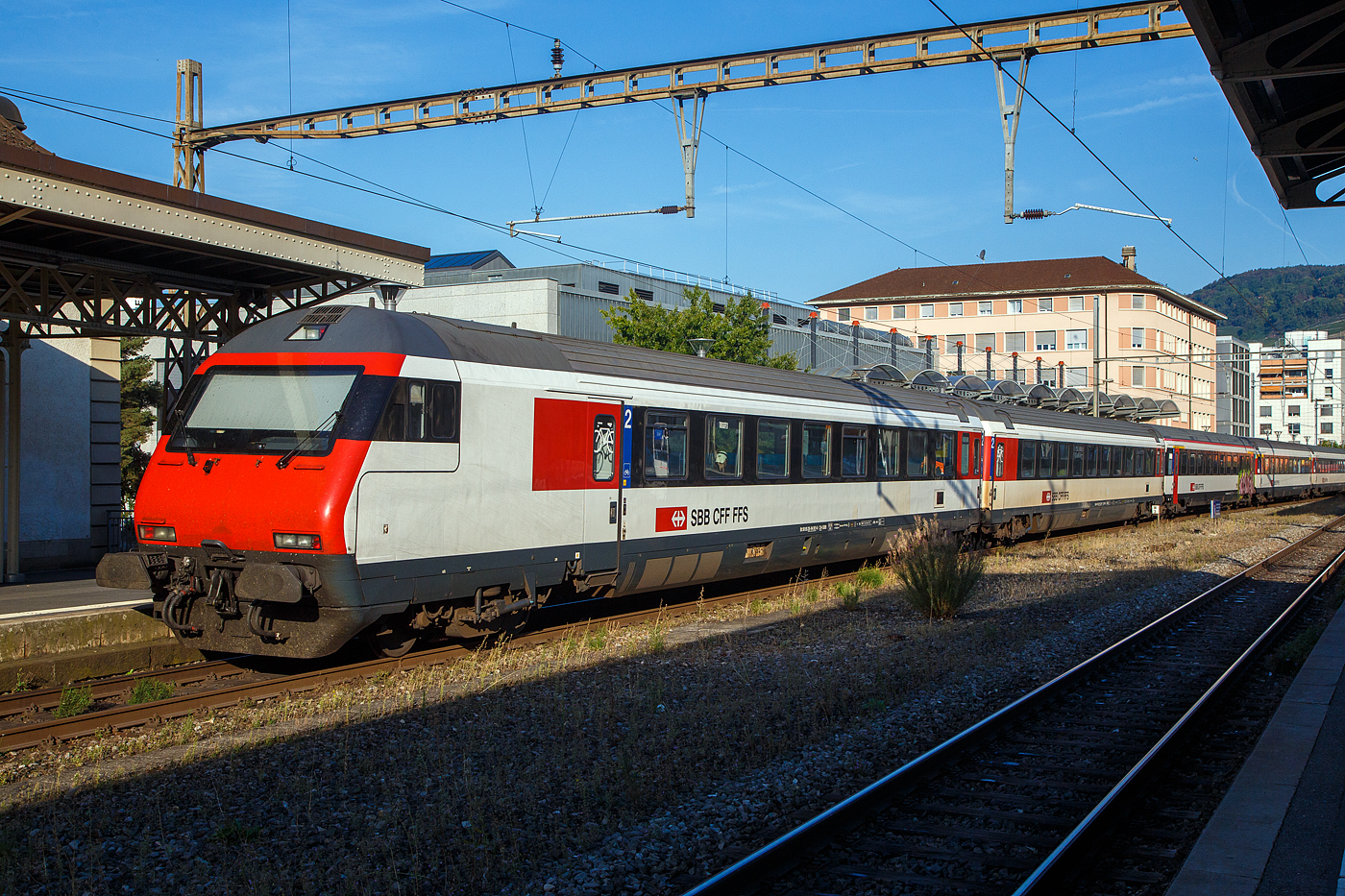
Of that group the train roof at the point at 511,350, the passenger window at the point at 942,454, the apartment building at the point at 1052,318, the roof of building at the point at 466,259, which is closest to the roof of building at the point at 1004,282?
the apartment building at the point at 1052,318

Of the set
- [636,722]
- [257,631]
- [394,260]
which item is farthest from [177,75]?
[636,722]

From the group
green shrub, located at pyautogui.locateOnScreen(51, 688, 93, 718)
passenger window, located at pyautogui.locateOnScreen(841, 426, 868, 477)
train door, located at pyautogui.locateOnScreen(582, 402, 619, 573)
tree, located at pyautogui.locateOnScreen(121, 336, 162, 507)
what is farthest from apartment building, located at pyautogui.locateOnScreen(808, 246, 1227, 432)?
green shrub, located at pyautogui.locateOnScreen(51, 688, 93, 718)

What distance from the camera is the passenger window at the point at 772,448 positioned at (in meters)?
14.3

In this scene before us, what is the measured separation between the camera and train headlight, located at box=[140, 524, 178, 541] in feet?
30.7

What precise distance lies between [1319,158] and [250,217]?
11502 mm

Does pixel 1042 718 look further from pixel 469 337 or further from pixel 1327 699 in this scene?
pixel 469 337

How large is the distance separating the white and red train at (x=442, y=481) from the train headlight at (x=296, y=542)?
0.02 metres

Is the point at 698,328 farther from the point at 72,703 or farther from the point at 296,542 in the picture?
the point at 72,703

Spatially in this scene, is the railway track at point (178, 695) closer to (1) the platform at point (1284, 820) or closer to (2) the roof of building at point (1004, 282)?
(1) the platform at point (1284, 820)

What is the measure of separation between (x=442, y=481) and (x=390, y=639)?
1737mm

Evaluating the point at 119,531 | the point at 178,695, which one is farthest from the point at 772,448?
the point at 119,531

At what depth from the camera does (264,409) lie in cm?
946

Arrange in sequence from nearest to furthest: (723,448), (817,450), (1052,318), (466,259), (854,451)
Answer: (723,448), (817,450), (854,451), (466,259), (1052,318)

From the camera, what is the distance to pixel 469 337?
410 inches
